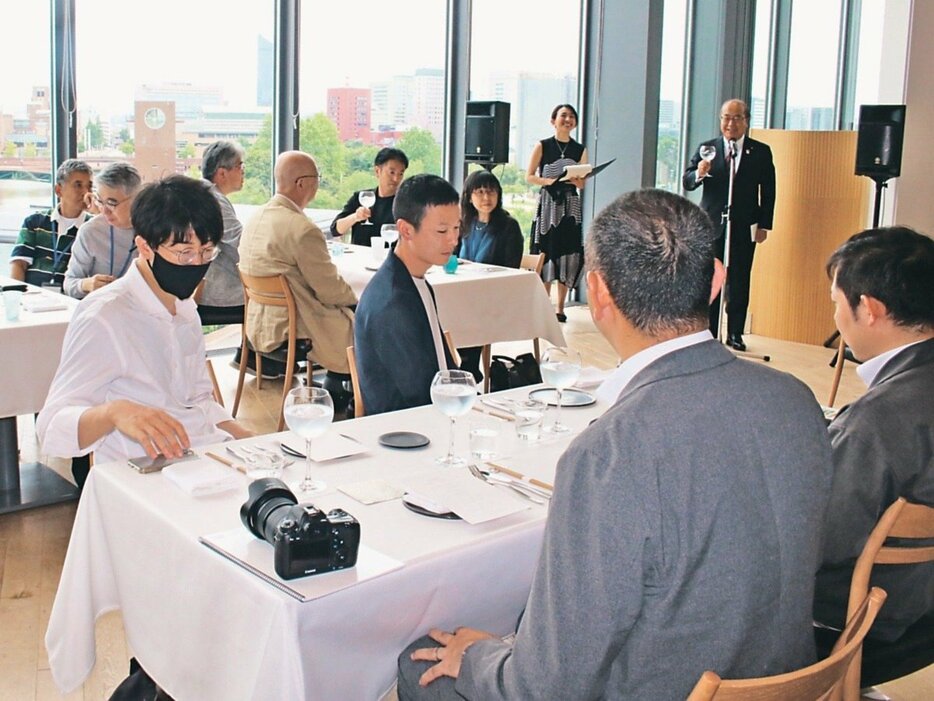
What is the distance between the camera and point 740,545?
4.84 feet

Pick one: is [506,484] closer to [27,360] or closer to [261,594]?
[261,594]

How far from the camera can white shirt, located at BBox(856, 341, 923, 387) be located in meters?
2.40

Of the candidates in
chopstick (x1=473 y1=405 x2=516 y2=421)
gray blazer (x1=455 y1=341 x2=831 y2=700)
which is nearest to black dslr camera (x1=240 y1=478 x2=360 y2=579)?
gray blazer (x1=455 y1=341 x2=831 y2=700)

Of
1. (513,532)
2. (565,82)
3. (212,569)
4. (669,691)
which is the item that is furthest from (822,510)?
(565,82)

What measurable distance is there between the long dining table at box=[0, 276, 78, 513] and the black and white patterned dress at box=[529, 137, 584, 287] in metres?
4.67

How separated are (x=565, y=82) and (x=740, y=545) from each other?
8.23 meters

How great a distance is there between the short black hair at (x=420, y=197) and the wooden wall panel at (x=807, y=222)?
515 cm

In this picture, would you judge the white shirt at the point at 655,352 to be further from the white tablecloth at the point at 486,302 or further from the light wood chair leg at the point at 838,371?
the light wood chair leg at the point at 838,371

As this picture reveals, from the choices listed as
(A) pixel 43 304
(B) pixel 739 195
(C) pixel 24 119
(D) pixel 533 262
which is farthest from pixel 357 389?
(B) pixel 739 195

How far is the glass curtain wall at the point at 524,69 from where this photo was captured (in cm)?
866

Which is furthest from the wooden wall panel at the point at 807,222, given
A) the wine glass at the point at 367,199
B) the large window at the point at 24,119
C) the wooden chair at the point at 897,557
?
the wooden chair at the point at 897,557

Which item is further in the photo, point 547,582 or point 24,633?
point 24,633

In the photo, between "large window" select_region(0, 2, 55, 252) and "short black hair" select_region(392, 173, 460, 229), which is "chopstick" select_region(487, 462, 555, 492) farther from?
"large window" select_region(0, 2, 55, 252)

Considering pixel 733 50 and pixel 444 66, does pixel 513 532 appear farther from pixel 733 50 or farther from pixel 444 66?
pixel 733 50
